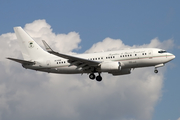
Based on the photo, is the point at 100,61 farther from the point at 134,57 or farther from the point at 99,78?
the point at 134,57

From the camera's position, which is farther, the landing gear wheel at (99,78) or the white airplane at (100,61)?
the landing gear wheel at (99,78)

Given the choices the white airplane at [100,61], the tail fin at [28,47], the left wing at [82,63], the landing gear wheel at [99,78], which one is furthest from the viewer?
the tail fin at [28,47]

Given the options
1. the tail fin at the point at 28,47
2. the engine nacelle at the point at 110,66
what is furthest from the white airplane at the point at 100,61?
the tail fin at the point at 28,47

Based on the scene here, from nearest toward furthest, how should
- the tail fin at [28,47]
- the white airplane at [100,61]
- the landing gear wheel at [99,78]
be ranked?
the white airplane at [100,61], the landing gear wheel at [99,78], the tail fin at [28,47]

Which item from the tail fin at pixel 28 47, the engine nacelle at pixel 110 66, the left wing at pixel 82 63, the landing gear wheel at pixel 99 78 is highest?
the tail fin at pixel 28 47

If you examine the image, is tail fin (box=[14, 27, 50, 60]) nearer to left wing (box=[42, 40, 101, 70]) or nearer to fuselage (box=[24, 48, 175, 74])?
fuselage (box=[24, 48, 175, 74])

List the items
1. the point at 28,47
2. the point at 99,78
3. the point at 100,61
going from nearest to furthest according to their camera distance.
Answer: the point at 100,61
the point at 99,78
the point at 28,47

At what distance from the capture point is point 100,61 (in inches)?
2633

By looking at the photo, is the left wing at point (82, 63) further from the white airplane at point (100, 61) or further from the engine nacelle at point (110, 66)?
the engine nacelle at point (110, 66)

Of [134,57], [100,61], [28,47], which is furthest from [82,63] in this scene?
[28,47]

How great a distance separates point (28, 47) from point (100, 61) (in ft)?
50.7

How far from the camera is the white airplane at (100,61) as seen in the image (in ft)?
213

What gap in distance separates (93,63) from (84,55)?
374 centimetres

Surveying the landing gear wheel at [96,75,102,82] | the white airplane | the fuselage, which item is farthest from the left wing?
the landing gear wheel at [96,75,102,82]
